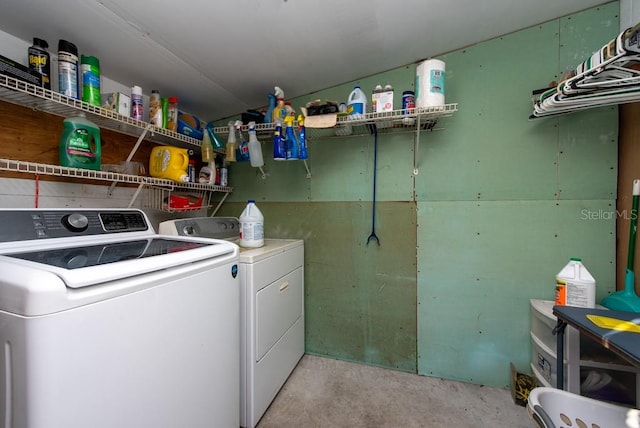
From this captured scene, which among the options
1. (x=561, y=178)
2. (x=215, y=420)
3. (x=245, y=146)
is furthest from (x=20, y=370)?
(x=561, y=178)

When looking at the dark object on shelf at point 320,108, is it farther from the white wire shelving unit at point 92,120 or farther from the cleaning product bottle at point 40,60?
the cleaning product bottle at point 40,60

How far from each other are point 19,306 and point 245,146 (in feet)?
5.62

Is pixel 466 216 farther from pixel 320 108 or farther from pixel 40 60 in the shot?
pixel 40 60

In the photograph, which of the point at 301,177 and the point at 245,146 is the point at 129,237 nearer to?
the point at 245,146

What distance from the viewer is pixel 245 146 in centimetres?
215

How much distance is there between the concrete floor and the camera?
64.6 inches

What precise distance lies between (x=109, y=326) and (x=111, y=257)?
0.32 metres

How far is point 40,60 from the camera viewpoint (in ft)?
3.89

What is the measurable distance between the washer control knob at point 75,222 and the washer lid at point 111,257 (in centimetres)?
11

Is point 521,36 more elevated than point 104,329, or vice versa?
point 521,36

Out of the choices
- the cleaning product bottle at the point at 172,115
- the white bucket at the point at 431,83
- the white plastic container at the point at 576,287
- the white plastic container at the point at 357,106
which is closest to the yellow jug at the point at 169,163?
the cleaning product bottle at the point at 172,115

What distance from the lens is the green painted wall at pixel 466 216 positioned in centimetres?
175

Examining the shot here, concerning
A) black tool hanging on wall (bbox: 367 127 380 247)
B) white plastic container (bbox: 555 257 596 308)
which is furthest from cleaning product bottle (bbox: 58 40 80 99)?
white plastic container (bbox: 555 257 596 308)

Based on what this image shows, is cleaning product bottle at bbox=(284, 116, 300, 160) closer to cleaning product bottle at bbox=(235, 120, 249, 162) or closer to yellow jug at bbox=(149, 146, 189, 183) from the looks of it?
cleaning product bottle at bbox=(235, 120, 249, 162)
